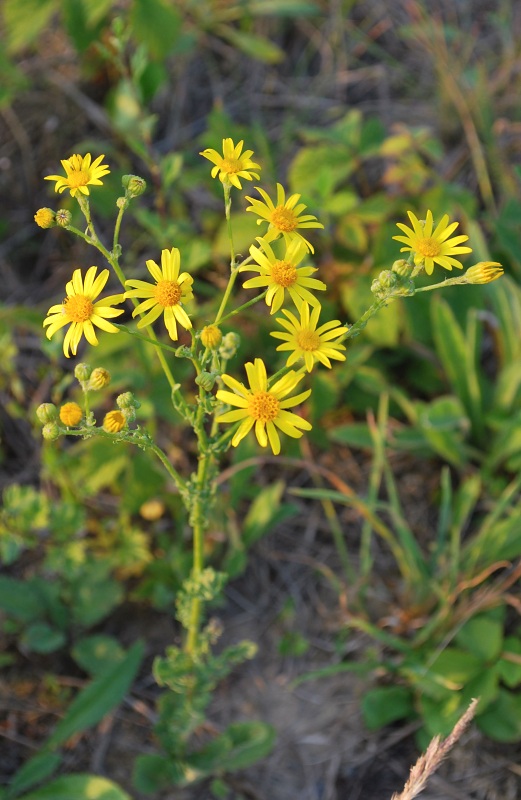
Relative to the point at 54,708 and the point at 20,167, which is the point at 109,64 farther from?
the point at 54,708

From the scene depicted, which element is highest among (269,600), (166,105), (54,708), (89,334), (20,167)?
(166,105)

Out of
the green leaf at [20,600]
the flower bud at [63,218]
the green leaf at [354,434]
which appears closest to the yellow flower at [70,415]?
the flower bud at [63,218]

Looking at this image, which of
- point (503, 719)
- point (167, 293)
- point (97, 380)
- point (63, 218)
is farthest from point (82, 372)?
point (503, 719)

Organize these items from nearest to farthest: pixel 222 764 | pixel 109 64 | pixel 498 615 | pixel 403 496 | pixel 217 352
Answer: pixel 217 352
pixel 222 764
pixel 498 615
pixel 403 496
pixel 109 64

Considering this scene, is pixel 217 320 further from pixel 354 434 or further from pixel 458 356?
pixel 458 356

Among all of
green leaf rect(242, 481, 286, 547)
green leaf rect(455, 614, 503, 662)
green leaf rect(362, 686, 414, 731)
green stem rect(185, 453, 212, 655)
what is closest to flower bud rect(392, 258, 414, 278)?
green stem rect(185, 453, 212, 655)

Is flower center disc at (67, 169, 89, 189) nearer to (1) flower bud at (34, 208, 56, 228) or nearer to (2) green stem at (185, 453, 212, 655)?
(1) flower bud at (34, 208, 56, 228)

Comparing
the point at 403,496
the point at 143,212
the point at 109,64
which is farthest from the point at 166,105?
the point at 403,496
